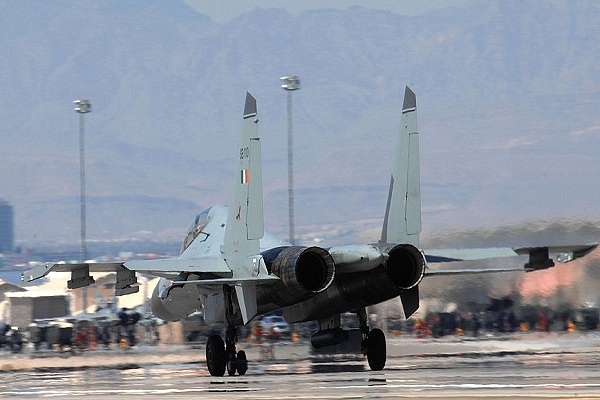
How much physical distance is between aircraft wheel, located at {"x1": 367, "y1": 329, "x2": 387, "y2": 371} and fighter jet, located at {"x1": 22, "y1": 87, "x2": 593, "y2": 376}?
0.06ft

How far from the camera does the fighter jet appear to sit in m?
27.5

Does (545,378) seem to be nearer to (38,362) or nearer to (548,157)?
(38,362)

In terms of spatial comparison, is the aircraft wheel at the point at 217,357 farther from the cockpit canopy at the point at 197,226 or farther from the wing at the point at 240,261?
the cockpit canopy at the point at 197,226

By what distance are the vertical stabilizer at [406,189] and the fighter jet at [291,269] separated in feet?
0.06

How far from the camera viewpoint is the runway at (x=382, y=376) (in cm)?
2191

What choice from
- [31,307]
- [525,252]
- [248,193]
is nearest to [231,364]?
[248,193]

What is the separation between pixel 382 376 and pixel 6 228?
13318 cm

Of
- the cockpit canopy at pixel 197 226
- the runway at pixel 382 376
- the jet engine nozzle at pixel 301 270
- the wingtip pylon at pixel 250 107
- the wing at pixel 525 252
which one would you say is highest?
the wingtip pylon at pixel 250 107

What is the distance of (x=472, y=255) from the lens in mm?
30750

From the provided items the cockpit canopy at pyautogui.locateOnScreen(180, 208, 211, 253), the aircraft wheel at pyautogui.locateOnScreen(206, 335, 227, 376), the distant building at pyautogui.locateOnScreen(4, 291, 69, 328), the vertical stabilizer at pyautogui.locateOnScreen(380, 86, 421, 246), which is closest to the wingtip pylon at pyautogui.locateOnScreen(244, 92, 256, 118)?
the vertical stabilizer at pyautogui.locateOnScreen(380, 86, 421, 246)

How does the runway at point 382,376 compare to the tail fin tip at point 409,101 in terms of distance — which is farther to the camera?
the tail fin tip at point 409,101

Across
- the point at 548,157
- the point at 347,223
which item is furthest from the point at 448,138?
A: the point at 548,157

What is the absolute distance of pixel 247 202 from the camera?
28312 millimetres

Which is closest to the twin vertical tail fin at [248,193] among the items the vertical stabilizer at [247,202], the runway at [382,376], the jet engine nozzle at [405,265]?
the vertical stabilizer at [247,202]
